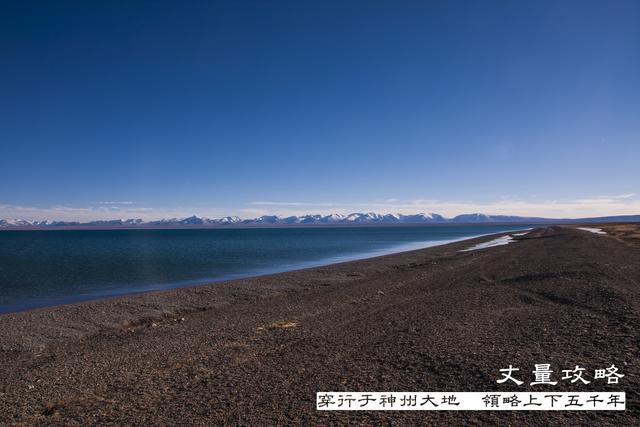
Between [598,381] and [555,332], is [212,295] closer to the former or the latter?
[555,332]

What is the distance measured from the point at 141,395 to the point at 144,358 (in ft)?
9.78

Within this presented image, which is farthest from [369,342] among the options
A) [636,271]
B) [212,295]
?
[636,271]

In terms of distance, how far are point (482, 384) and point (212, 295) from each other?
685 inches

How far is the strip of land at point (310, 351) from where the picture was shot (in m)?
7.14

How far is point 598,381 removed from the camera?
282 inches

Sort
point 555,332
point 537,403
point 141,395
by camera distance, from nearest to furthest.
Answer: point 537,403 → point 141,395 → point 555,332

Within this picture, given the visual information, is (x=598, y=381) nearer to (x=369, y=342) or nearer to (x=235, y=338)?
(x=369, y=342)

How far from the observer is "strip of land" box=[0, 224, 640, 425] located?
281 inches

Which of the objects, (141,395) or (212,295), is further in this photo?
(212,295)

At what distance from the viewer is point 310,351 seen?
34.0ft

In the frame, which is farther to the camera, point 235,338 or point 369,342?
point 235,338

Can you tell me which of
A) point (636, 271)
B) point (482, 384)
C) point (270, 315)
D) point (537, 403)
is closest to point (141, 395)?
point (482, 384)

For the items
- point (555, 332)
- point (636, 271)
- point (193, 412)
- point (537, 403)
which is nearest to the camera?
point (537, 403)

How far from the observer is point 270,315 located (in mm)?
16125
